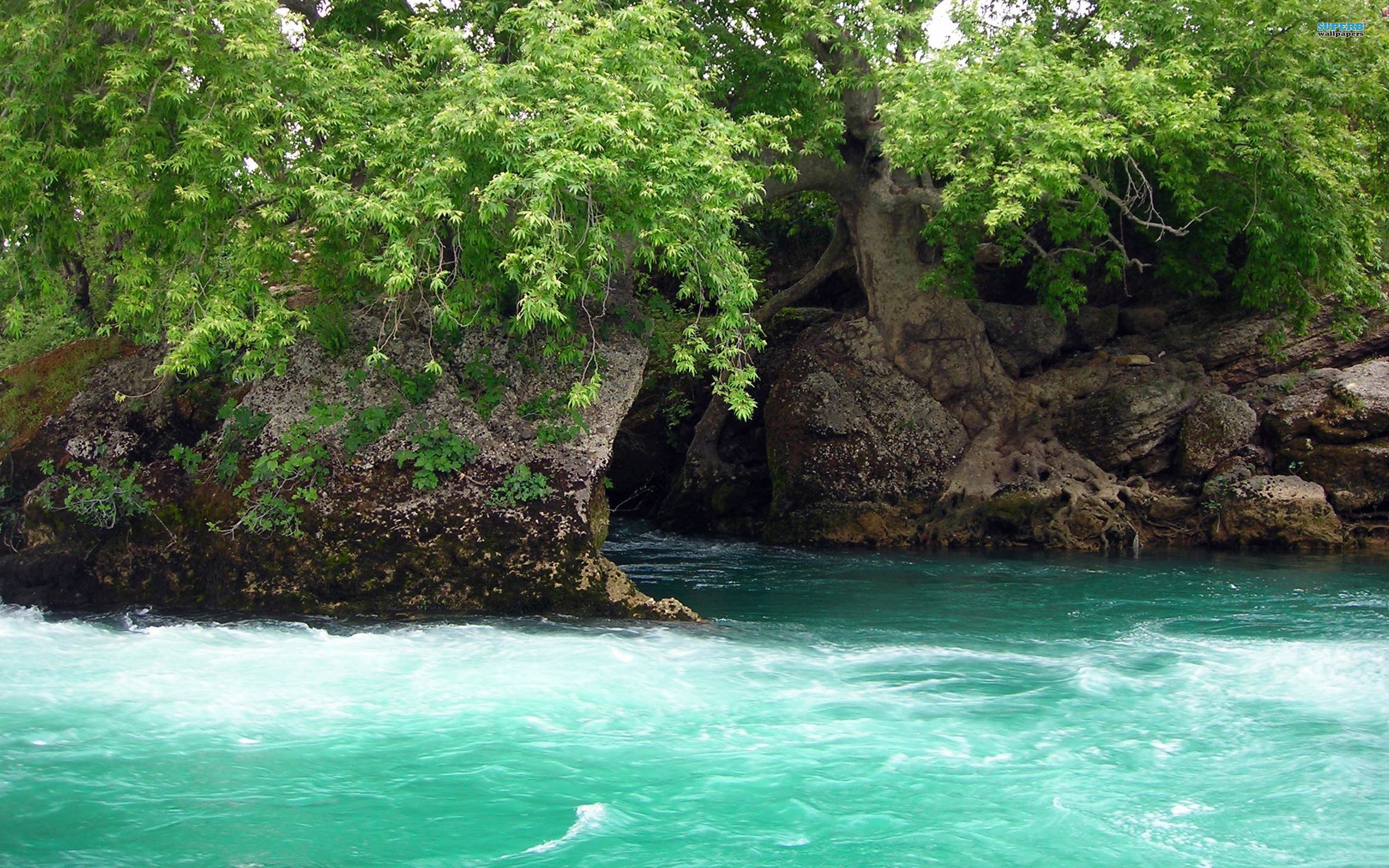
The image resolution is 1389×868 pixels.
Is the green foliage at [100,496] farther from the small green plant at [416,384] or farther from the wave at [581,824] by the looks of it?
the wave at [581,824]

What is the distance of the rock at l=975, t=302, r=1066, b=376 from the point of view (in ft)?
61.5

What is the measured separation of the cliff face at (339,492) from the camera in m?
11.5

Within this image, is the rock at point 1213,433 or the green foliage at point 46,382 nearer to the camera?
the green foliage at point 46,382

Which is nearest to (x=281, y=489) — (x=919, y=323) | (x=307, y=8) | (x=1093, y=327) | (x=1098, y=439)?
(x=307, y=8)

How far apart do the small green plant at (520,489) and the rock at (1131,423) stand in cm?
910

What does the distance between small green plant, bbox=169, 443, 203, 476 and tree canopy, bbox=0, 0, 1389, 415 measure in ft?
2.61

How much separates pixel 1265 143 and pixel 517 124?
9030 mm

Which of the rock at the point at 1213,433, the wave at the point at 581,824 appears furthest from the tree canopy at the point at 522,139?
the wave at the point at 581,824

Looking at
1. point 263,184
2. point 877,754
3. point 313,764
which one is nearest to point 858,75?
point 263,184

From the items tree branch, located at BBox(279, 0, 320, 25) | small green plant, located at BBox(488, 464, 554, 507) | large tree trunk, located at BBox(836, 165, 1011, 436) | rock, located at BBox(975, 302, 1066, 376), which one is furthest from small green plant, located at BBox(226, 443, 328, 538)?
rock, located at BBox(975, 302, 1066, 376)

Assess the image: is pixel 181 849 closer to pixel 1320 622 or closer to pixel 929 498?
pixel 1320 622

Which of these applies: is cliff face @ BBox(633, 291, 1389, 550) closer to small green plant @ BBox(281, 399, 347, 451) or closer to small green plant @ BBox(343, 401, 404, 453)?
small green plant @ BBox(343, 401, 404, 453)

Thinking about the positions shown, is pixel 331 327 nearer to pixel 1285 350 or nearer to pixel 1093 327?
pixel 1093 327

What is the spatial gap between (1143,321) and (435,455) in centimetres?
1199
